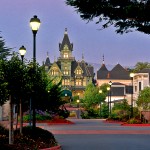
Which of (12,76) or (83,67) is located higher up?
(83,67)

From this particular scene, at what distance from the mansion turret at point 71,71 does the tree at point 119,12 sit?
127442 mm

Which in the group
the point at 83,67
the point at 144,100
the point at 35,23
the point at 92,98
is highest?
the point at 83,67

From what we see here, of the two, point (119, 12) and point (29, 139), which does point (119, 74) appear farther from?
point (119, 12)

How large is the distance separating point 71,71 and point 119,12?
131m

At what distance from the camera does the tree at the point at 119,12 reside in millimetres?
12414

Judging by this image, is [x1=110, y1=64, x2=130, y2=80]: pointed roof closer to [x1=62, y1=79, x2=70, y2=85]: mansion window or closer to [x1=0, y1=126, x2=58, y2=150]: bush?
[x1=62, y1=79, x2=70, y2=85]: mansion window

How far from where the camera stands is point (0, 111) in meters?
50.3

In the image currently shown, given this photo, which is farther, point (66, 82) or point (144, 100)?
point (66, 82)

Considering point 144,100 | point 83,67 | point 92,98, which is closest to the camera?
point 144,100

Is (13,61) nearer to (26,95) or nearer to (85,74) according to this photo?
(26,95)

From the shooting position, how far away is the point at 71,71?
144 m

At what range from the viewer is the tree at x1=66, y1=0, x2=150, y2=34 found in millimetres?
12414

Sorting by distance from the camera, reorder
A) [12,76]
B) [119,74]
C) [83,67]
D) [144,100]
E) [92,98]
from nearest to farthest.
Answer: [12,76], [144,100], [92,98], [83,67], [119,74]

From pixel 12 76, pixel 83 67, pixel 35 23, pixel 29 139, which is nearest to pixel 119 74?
pixel 83 67
